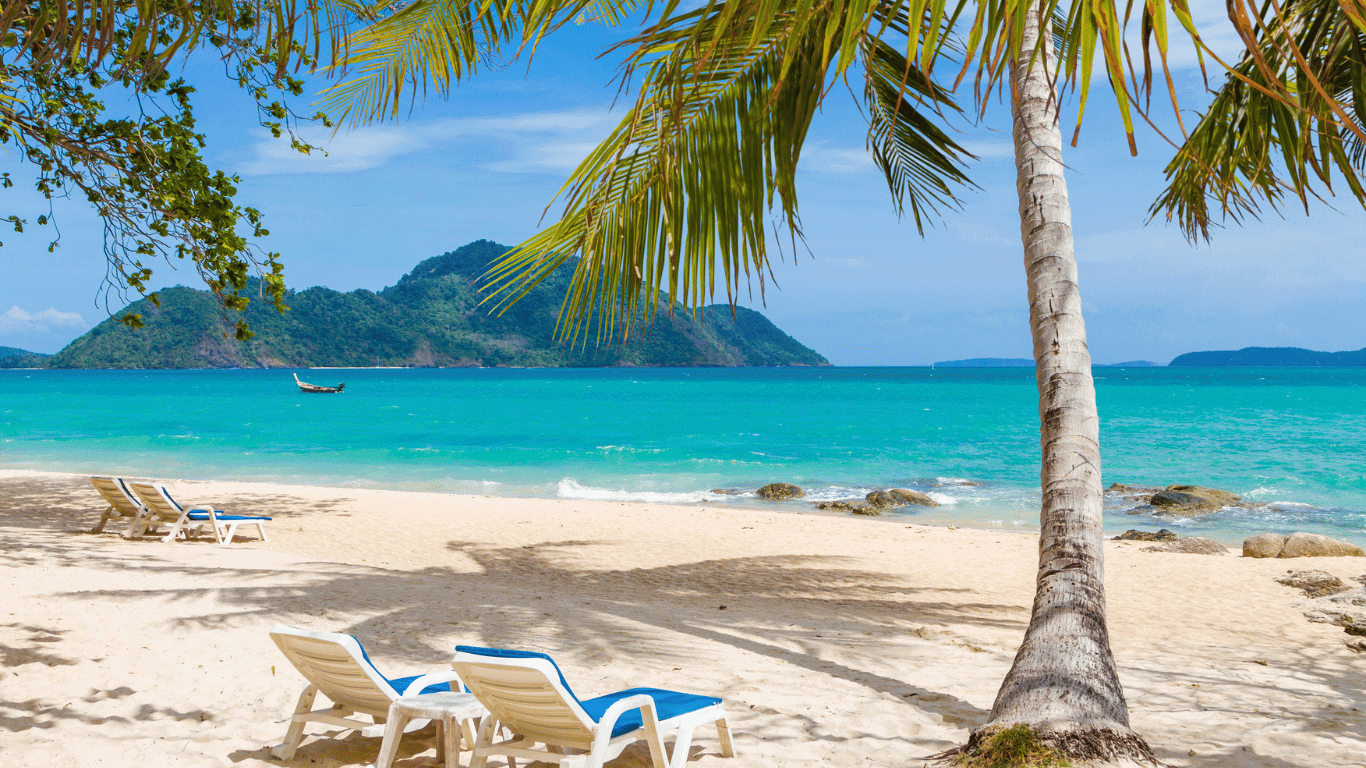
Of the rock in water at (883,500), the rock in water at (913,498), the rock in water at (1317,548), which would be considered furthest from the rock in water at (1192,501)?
the rock in water at (1317,548)

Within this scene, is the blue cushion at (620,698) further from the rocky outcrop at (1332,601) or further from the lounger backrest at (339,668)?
the rocky outcrop at (1332,601)

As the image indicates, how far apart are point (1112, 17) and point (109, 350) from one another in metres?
153

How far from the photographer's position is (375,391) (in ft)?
238

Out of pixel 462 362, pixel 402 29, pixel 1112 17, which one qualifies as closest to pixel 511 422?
pixel 402 29

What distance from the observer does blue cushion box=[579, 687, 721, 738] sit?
3020 mm

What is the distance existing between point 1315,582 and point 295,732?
8775mm

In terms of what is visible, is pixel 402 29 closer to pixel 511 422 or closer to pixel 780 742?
pixel 780 742

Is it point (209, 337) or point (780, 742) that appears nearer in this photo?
point (780, 742)

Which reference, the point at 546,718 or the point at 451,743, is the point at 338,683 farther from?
the point at 546,718

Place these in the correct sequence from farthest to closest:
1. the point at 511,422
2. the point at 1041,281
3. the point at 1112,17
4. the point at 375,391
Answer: the point at 375,391
the point at 511,422
the point at 1041,281
the point at 1112,17

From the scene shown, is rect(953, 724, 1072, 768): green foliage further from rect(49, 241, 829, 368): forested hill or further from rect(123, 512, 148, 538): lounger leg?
rect(49, 241, 829, 368): forested hill

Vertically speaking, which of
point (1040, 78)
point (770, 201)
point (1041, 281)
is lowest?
point (1041, 281)

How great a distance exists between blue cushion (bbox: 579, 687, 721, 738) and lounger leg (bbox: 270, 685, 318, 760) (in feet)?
3.71

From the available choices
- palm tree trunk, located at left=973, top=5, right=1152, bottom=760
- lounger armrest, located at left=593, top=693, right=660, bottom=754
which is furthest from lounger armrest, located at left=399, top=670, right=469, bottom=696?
palm tree trunk, located at left=973, top=5, right=1152, bottom=760
